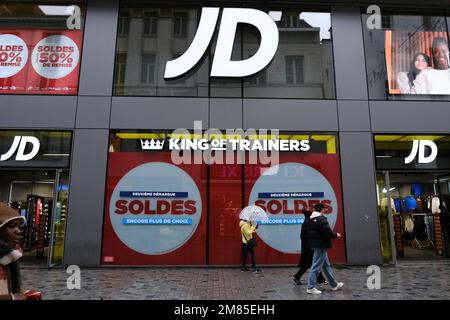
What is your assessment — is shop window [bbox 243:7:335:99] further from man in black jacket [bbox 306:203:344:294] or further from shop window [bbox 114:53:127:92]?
man in black jacket [bbox 306:203:344:294]

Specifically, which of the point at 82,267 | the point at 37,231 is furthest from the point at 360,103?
the point at 37,231

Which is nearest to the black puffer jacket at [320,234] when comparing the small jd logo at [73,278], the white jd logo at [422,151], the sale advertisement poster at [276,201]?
the sale advertisement poster at [276,201]

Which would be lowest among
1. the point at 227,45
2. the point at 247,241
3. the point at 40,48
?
the point at 247,241

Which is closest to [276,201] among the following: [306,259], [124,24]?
[306,259]

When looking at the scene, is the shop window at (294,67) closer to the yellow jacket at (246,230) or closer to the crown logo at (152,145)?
the crown logo at (152,145)

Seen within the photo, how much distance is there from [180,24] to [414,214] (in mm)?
11127

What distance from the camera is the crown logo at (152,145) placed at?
1105 cm

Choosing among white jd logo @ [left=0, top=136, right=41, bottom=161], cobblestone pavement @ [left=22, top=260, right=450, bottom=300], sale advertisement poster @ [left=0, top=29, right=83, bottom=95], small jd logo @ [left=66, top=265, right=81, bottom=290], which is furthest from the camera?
sale advertisement poster @ [left=0, top=29, right=83, bottom=95]

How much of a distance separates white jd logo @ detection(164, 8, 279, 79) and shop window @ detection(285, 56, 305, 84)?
629mm

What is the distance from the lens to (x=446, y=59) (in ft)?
39.9

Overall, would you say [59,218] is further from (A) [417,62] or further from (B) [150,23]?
(A) [417,62]

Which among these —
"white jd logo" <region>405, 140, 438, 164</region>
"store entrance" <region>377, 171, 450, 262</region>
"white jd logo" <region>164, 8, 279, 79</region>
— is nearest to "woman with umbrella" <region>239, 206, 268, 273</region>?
"store entrance" <region>377, 171, 450, 262</region>

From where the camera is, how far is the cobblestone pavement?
7.12 m

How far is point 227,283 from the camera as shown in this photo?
8.31 metres
